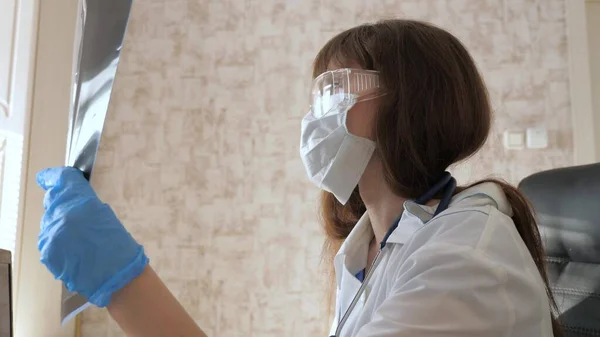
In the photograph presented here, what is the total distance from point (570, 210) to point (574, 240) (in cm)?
7

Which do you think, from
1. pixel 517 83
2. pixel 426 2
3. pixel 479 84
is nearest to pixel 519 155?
pixel 517 83

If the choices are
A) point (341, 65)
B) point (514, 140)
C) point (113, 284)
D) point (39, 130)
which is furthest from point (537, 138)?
point (113, 284)

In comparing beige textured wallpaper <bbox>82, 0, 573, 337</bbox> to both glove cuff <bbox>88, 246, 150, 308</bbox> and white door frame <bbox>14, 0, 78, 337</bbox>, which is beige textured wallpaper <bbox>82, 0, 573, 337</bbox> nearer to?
white door frame <bbox>14, 0, 78, 337</bbox>

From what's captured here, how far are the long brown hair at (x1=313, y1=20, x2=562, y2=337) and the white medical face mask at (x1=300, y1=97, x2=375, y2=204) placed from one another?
0.16ft

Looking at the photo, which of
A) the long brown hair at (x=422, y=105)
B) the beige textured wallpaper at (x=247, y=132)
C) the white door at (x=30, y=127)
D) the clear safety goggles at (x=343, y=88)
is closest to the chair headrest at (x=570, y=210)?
the long brown hair at (x=422, y=105)

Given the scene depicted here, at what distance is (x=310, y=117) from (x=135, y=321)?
2.11 ft

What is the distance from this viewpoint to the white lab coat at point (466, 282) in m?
0.83

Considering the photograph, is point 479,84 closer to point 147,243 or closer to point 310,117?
point 310,117

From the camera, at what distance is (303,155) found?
1.29m

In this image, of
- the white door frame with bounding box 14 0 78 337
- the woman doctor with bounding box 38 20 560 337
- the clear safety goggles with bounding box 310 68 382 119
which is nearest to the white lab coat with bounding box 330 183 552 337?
the woman doctor with bounding box 38 20 560 337

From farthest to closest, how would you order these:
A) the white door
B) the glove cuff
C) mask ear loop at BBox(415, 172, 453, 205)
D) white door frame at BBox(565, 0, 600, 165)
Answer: white door frame at BBox(565, 0, 600, 165)
the white door
mask ear loop at BBox(415, 172, 453, 205)
the glove cuff

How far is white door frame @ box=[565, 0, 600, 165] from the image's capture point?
2.89 metres

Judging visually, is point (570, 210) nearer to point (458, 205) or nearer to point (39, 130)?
point (458, 205)

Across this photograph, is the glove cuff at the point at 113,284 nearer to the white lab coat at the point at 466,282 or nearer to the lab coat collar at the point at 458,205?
the white lab coat at the point at 466,282
